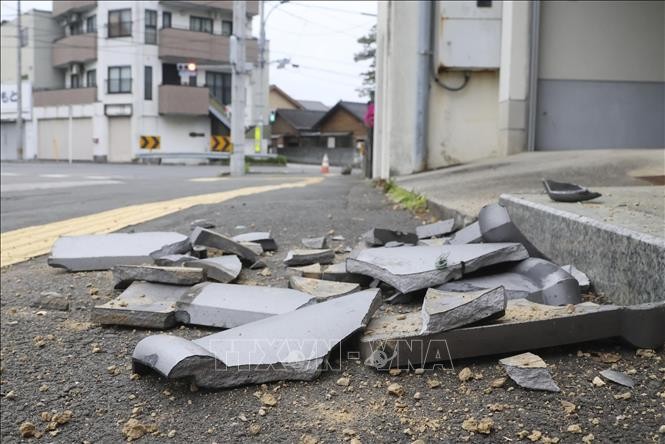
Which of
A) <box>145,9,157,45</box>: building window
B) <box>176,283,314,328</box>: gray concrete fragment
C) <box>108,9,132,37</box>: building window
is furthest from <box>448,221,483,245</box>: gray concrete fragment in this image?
<box>108,9,132,37</box>: building window

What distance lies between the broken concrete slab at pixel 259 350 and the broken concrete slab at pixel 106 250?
4.82 ft

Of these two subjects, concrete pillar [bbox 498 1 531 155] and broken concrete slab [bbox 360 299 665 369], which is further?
concrete pillar [bbox 498 1 531 155]

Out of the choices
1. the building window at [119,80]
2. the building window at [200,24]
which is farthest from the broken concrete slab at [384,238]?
the building window at [200,24]

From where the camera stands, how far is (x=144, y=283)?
9.40 feet

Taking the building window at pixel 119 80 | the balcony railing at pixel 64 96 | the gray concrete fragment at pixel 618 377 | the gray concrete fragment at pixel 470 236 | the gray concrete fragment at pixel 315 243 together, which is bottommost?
the gray concrete fragment at pixel 618 377

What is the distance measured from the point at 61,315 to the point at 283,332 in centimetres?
118

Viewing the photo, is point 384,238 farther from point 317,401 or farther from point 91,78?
point 91,78

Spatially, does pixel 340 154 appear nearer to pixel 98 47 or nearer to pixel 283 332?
pixel 98 47

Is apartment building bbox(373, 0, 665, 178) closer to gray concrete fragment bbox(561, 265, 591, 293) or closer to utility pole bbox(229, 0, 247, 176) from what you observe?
gray concrete fragment bbox(561, 265, 591, 293)

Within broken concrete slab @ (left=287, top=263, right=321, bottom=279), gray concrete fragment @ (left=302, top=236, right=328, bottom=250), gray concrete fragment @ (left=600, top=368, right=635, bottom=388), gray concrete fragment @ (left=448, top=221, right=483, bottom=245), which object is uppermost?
gray concrete fragment @ (left=448, top=221, right=483, bottom=245)

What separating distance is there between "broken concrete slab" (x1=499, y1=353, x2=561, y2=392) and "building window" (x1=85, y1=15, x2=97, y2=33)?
47.6m

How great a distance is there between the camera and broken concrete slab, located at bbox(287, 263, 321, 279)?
2990mm

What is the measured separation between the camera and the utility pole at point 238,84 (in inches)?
819

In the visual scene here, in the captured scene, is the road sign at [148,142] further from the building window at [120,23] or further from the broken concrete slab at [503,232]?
the broken concrete slab at [503,232]
